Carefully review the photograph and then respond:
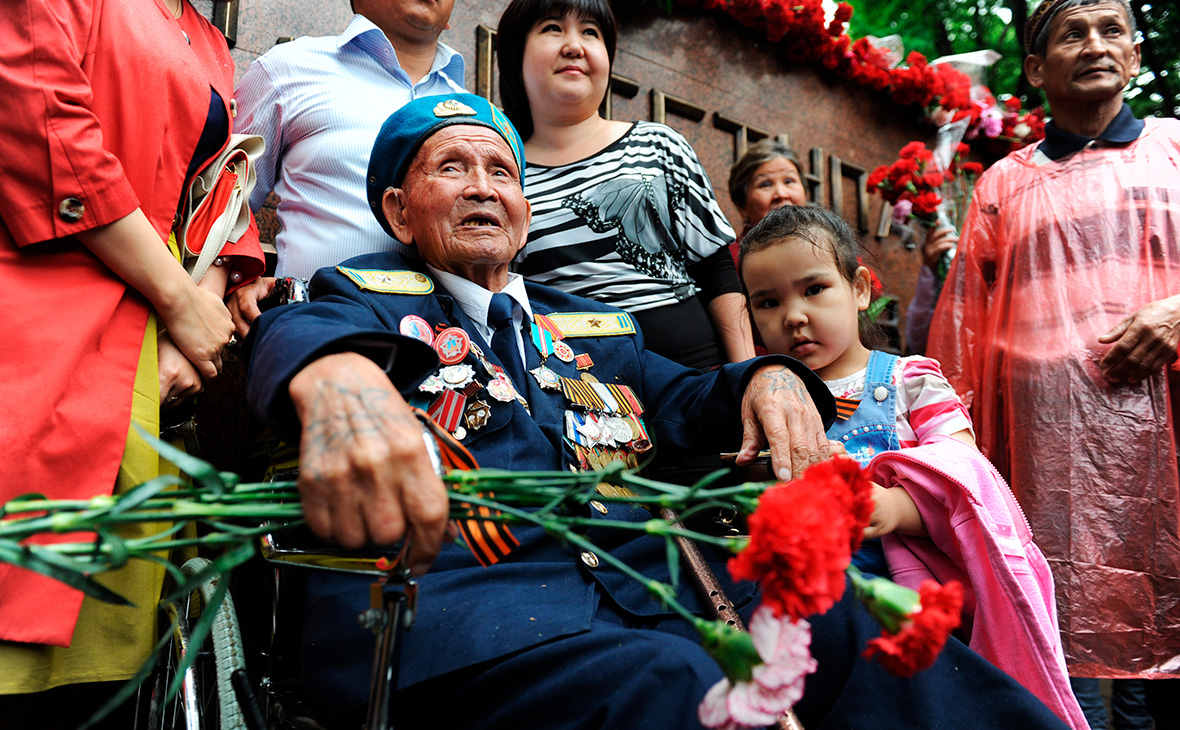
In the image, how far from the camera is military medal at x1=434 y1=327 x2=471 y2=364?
68.7 inches

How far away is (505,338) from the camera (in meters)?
1.92

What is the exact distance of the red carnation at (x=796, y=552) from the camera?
86cm

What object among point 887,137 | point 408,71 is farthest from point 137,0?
point 887,137

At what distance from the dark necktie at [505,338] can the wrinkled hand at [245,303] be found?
22.6 inches

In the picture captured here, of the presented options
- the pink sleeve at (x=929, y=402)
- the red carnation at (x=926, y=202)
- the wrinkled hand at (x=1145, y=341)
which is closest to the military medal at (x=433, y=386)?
the pink sleeve at (x=929, y=402)

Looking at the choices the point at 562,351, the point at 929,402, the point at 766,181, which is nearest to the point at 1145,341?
the point at 929,402

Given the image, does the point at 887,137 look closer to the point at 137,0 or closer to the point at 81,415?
the point at 137,0

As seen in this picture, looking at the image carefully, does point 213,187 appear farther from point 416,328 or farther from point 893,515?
point 893,515

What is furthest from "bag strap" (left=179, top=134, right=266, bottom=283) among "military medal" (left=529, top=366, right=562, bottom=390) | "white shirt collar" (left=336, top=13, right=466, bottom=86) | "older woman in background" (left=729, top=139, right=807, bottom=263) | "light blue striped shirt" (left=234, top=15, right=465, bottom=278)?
"older woman in background" (left=729, top=139, right=807, bottom=263)

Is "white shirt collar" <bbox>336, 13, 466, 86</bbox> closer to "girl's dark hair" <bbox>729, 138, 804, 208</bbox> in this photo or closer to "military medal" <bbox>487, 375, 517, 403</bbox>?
"military medal" <bbox>487, 375, 517, 403</bbox>

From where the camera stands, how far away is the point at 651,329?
259cm

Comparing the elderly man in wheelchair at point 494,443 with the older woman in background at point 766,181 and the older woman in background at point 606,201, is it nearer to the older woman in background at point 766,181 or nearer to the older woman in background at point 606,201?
the older woman in background at point 606,201

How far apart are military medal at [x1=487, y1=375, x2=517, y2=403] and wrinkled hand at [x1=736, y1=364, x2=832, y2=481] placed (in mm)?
502

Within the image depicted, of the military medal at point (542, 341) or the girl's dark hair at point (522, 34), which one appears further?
the girl's dark hair at point (522, 34)
